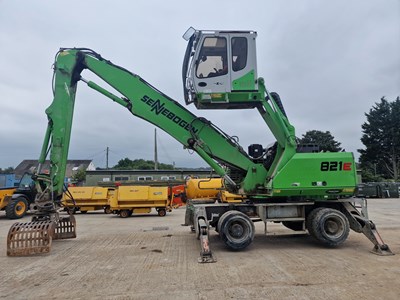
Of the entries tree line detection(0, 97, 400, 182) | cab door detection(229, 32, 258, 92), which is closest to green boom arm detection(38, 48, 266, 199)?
cab door detection(229, 32, 258, 92)

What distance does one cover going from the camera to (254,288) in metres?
4.85

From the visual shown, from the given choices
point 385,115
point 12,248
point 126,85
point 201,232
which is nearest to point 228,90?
point 126,85

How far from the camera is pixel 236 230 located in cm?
748

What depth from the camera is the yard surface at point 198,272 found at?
471 cm

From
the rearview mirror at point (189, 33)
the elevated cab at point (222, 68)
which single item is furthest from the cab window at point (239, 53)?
the rearview mirror at point (189, 33)

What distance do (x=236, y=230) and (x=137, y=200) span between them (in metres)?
9.93

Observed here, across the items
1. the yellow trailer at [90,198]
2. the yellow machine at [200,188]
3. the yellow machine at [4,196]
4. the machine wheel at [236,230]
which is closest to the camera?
the machine wheel at [236,230]

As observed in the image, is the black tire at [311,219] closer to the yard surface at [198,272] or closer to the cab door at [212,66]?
the yard surface at [198,272]

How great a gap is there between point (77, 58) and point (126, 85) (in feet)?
4.87

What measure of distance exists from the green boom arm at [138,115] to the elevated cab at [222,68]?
2.38ft

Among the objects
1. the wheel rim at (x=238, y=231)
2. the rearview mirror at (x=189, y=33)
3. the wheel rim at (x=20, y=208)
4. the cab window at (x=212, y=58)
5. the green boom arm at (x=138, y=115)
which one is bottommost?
the wheel rim at (x=238, y=231)

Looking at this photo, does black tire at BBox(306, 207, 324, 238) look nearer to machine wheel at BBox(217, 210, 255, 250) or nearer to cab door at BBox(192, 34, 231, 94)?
machine wheel at BBox(217, 210, 255, 250)

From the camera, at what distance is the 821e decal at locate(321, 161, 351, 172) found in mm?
7766

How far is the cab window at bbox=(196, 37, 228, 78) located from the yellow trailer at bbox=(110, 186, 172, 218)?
10.2m
